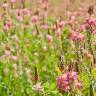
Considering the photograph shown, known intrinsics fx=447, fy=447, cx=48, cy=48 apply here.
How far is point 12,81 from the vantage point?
16.6ft

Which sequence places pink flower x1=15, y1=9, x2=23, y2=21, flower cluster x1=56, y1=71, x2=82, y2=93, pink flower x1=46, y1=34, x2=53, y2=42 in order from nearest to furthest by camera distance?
flower cluster x1=56, y1=71, x2=82, y2=93
pink flower x1=46, y1=34, x2=53, y2=42
pink flower x1=15, y1=9, x2=23, y2=21

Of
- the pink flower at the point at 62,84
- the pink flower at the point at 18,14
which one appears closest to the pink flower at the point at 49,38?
the pink flower at the point at 18,14

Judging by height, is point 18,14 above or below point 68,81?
below

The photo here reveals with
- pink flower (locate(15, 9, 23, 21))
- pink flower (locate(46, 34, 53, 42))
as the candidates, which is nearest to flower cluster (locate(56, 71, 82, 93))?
pink flower (locate(46, 34, 53, 42))

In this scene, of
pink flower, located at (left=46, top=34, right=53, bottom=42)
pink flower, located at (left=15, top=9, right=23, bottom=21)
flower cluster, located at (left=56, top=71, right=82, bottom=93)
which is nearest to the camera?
flower cluster, located at (left=56, top=71, right=82, bottom=93)

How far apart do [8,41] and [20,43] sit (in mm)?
199

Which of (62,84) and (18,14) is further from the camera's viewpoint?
(18,14)

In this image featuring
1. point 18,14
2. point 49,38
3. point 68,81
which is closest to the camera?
point 68,81

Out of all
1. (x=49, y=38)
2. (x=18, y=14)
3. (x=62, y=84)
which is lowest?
(x=49, y=38)

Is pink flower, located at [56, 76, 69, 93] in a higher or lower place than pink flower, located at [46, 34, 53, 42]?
higher

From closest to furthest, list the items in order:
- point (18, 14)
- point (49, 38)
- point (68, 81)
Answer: point (68, 81), point (49, 38), point (18, 14)

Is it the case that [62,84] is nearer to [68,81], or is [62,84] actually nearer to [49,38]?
[68,81]

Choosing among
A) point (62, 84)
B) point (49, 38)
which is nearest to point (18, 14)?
point (49, 38)

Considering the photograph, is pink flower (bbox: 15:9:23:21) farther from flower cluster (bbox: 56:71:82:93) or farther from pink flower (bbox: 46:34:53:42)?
flower cluster (bbox: 56:71:82:93)
